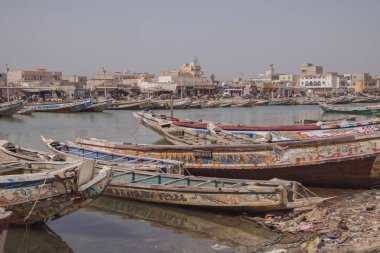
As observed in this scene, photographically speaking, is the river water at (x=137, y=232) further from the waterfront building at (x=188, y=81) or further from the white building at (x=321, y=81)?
the white building at (x=321, y=81)

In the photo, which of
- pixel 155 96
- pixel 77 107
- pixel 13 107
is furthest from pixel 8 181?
pixel 155 96

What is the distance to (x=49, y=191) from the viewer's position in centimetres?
857

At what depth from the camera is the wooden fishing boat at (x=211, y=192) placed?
9.91 m

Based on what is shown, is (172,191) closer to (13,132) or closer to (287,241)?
(287,241)

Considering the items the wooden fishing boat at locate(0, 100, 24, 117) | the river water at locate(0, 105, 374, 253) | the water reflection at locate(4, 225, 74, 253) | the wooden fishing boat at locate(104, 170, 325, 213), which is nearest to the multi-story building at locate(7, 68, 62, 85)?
the wooden fishing boat at locate(0, 100, 24, 117)

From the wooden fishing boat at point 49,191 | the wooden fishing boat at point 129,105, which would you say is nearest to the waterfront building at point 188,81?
the wooden fishing boat at point 129,105

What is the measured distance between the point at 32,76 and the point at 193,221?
3364 inches

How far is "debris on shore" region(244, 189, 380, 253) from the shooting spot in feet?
24.7

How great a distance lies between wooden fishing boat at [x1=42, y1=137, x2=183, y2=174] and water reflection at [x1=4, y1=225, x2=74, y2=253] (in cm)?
198

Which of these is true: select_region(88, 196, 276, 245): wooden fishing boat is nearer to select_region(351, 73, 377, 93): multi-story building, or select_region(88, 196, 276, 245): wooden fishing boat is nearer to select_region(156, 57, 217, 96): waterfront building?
select_region(156, 57, 217, 96): waterfront building

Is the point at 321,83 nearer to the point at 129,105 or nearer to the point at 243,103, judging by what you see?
the point at 243,103

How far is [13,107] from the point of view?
4775 cm

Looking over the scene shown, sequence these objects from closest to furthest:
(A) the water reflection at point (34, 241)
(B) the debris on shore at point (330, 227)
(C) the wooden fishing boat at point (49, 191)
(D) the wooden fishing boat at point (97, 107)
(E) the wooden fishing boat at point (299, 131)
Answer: (B) the debris on shore at point (330, 227), (C) the wooden fishing boat at point (49, 191), (A) the water reflection at point (34, 241), (E) the wooden fishing boat at point (299, 131), (D) the wooden fishing boat at point (97, 107)

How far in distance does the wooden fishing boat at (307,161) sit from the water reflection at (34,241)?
19.1ft
